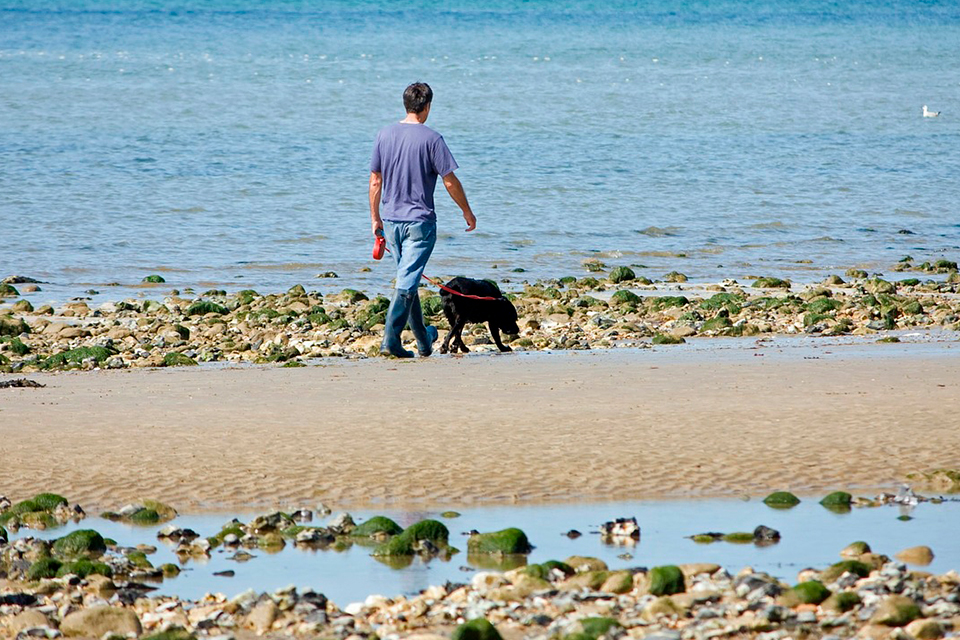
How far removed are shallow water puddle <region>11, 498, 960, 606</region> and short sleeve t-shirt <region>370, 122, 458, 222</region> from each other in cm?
407

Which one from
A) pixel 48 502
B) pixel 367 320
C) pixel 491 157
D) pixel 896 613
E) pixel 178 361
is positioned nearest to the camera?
pixel 896 613

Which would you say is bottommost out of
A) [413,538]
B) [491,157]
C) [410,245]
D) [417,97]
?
[413,538]

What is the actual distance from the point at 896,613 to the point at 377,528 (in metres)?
2.00

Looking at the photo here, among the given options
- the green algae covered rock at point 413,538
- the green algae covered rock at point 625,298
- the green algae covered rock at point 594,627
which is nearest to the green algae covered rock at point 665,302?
the green algae covered rock at point 625,298

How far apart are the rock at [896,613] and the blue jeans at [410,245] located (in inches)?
226

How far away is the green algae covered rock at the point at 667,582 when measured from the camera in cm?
441

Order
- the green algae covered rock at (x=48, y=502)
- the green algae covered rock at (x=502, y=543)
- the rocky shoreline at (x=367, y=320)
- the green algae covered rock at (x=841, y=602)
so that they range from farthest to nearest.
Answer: the rocky shoreline at (x=367, y=320), the green algae covered rock at (x=48, y=502), the green algae covered rock at (x=502, y=543), the green algae covered rock at (x=841, y=602)

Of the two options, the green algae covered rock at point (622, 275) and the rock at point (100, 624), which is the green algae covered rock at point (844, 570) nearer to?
the rock at point (100, 624)

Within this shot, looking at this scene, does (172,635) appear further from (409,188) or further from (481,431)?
(409,188)

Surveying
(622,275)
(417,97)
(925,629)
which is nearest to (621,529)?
(925,629)

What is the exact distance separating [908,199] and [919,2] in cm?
10981

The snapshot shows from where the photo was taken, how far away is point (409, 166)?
9.33 metres

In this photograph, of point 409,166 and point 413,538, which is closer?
point 413,538

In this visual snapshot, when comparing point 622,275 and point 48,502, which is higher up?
point 622,275
